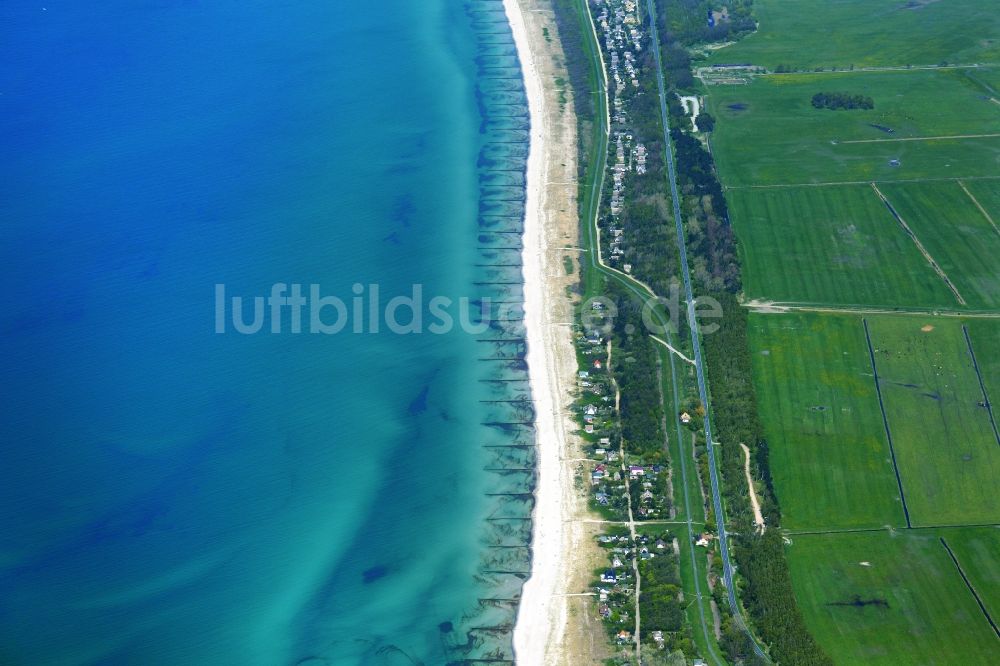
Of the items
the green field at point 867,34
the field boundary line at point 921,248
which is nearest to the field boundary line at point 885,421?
the field boundary line at point 921,248

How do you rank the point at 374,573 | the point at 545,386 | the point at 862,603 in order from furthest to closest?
the point at 545,386, the point at 374,573, the point at 862,603

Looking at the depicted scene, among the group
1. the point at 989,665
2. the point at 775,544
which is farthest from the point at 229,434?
the point at 989,665

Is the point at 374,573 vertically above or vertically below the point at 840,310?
below

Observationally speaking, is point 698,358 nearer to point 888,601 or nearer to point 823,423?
point 823,423

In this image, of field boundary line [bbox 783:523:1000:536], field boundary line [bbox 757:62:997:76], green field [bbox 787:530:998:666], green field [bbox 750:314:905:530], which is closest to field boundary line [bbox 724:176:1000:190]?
green field [bbox 750:314:905:530]

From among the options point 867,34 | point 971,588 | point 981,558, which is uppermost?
point 867,34

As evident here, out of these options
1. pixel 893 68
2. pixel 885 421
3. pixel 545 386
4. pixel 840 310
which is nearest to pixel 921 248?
pixel 840 310

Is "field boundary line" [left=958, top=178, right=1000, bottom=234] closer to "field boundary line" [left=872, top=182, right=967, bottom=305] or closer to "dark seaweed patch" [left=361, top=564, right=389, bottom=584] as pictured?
"field boundary line" [left=872, top=182, right=967, bottom=305]
